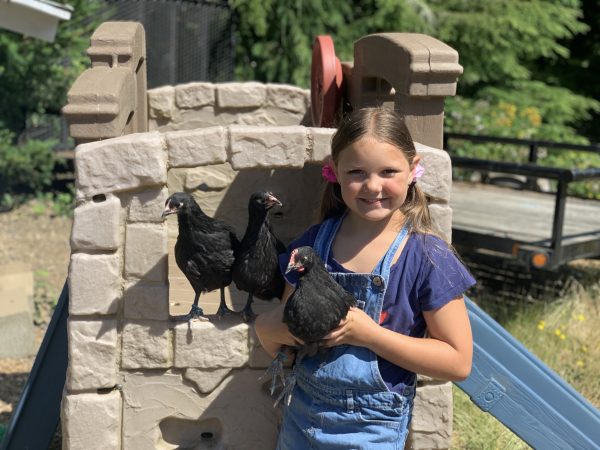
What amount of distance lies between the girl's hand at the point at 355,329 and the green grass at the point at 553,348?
2.15m

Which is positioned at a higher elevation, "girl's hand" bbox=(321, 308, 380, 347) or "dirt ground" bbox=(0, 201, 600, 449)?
"girl's hand" bbox=(321, 308, 380, 347)

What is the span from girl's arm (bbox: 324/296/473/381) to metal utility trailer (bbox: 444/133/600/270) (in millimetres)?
3354

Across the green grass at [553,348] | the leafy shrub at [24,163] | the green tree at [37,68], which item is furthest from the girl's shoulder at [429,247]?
the green tree at [37,68]

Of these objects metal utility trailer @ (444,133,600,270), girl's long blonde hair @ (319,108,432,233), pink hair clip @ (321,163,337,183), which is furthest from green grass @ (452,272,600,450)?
pink hair clip @ (321,163,337,183)

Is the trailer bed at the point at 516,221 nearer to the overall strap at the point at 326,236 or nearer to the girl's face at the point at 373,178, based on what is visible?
the overall strap at the point at 326,236

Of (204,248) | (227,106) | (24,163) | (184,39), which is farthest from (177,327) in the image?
(184,39)

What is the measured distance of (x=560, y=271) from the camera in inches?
301

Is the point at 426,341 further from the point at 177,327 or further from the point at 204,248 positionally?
the point at 177,327

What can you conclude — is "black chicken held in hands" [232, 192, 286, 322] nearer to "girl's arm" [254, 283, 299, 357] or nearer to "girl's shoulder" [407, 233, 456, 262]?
"girl's arm" [254, 283, 299, 357]

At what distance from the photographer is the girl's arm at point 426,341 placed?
2072 millimetres

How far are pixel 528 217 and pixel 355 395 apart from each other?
5.02 m

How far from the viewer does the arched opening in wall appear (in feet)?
17.9

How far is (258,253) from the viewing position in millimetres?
2684

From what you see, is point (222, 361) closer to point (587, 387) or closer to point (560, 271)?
point (587, 387)
